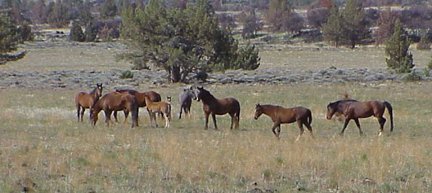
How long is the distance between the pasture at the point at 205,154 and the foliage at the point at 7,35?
19711mm

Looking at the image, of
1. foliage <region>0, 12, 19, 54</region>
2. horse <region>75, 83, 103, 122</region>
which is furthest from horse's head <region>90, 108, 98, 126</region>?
foliage <region>0, 12, 19, 54</region>

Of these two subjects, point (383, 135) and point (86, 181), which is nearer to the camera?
point (86, 181)

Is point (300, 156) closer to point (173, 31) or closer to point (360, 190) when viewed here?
point (360, 190)

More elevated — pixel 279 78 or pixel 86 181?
pixel 86 181

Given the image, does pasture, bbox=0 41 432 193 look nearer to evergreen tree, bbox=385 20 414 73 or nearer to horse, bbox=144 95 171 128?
horse, bbox=144 95 171 128

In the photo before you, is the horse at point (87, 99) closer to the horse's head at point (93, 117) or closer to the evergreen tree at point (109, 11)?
the horse's head at point (93, 117)

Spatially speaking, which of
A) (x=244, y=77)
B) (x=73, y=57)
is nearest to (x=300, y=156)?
(x=244, y=77)

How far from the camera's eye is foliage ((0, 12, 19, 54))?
52656 millimetres

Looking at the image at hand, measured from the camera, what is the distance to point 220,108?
81.7 ft

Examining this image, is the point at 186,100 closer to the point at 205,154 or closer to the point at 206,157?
the point at 205,154

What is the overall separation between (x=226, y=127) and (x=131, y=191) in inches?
513

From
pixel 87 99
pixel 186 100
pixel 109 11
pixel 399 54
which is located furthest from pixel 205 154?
pixel 109 11

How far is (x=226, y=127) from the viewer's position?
2553cm

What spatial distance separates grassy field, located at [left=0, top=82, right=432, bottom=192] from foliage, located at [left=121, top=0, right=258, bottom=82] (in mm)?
21022
